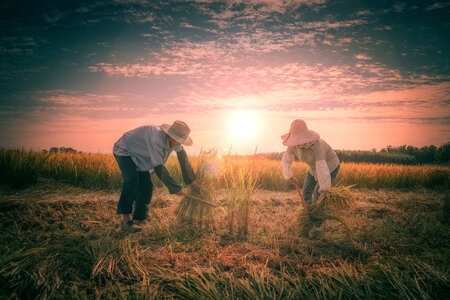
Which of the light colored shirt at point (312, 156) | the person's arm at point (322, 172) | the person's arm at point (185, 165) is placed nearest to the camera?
the person's arm at point (322, 172)

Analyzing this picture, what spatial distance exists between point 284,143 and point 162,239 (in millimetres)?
1966

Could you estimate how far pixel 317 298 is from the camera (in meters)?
2.23

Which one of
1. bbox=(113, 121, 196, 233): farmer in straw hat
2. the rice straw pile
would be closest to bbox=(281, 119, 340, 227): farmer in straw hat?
the rice straw pile

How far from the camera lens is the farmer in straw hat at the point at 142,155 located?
12.3ft

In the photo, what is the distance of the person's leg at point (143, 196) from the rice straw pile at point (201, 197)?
0.47 m

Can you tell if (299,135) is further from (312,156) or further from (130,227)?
(130,227)

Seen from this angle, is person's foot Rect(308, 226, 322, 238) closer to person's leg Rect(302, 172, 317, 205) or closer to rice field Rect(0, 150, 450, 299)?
rice field Rect(0, 150, 450, 299)

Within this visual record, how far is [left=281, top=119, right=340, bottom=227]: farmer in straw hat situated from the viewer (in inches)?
145

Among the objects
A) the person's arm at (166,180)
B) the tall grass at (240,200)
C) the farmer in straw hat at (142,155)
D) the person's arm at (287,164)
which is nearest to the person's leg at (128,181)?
the farmer in straw hat at (142,155)

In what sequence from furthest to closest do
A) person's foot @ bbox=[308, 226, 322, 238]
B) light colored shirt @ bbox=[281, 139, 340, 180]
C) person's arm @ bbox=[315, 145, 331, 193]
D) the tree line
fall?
the tree line → person's foot @ bbox=[308, 226, 322, 238] → light colored shirt @ bbox=[281, 139, 340, 180] → person's arm @ bbox=[315, 145, 331, 193]

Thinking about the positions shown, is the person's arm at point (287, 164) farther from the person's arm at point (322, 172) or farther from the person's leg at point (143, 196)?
the person's leg at point (143, 196)

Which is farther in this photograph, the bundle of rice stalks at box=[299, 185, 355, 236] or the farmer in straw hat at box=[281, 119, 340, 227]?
the bundle of rice stalks at box=[299, 185, 355, 236]

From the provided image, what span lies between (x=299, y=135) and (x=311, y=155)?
15.0 inches

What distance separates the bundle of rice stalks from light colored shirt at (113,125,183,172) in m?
2.02
